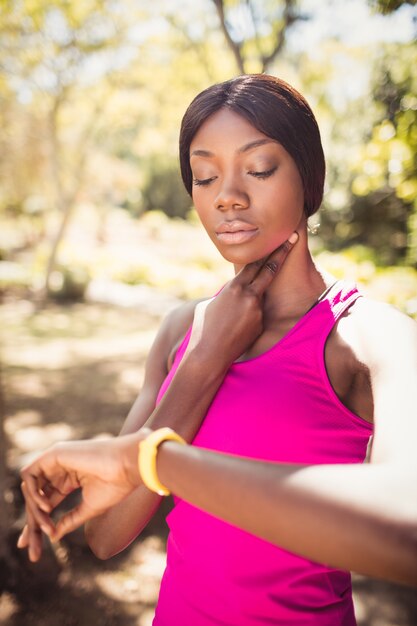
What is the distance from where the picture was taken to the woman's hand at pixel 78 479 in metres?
1.10

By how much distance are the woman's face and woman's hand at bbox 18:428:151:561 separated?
693mm

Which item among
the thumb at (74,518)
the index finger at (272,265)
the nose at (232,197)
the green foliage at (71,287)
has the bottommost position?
the green foliage at (71,287)

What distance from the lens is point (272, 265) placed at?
64.1 inches

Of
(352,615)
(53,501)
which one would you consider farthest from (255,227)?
(352,615)

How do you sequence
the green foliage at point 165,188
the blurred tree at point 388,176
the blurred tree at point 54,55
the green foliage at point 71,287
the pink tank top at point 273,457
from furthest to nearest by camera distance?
1. the green foliage at point 165,188
2. the green foliage at point 71,287
3. the blurred tree at point 54,55
4. the blurred tree at point 388,176
5. the pink tank top at point 273,457

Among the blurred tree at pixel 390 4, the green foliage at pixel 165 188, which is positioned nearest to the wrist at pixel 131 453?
the blurred tree at pixel 390 4

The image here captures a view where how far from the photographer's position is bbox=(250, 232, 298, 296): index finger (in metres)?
1.62

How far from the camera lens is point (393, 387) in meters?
1.06

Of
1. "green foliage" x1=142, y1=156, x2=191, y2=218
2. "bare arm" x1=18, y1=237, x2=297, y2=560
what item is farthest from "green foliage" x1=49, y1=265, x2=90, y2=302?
"green foliage" x1=142, y1=156, x2=191, y2=218

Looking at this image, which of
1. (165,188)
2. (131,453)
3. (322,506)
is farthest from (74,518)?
(165,188)

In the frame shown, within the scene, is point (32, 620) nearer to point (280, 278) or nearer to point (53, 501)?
point (53, 501)

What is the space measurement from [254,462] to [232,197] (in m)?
0.82

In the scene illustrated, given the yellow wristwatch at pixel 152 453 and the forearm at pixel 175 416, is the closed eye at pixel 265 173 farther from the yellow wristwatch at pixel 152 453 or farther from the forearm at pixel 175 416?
the yellow wristwatch at pixel 152 453

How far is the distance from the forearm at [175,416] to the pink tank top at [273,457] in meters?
0.05
